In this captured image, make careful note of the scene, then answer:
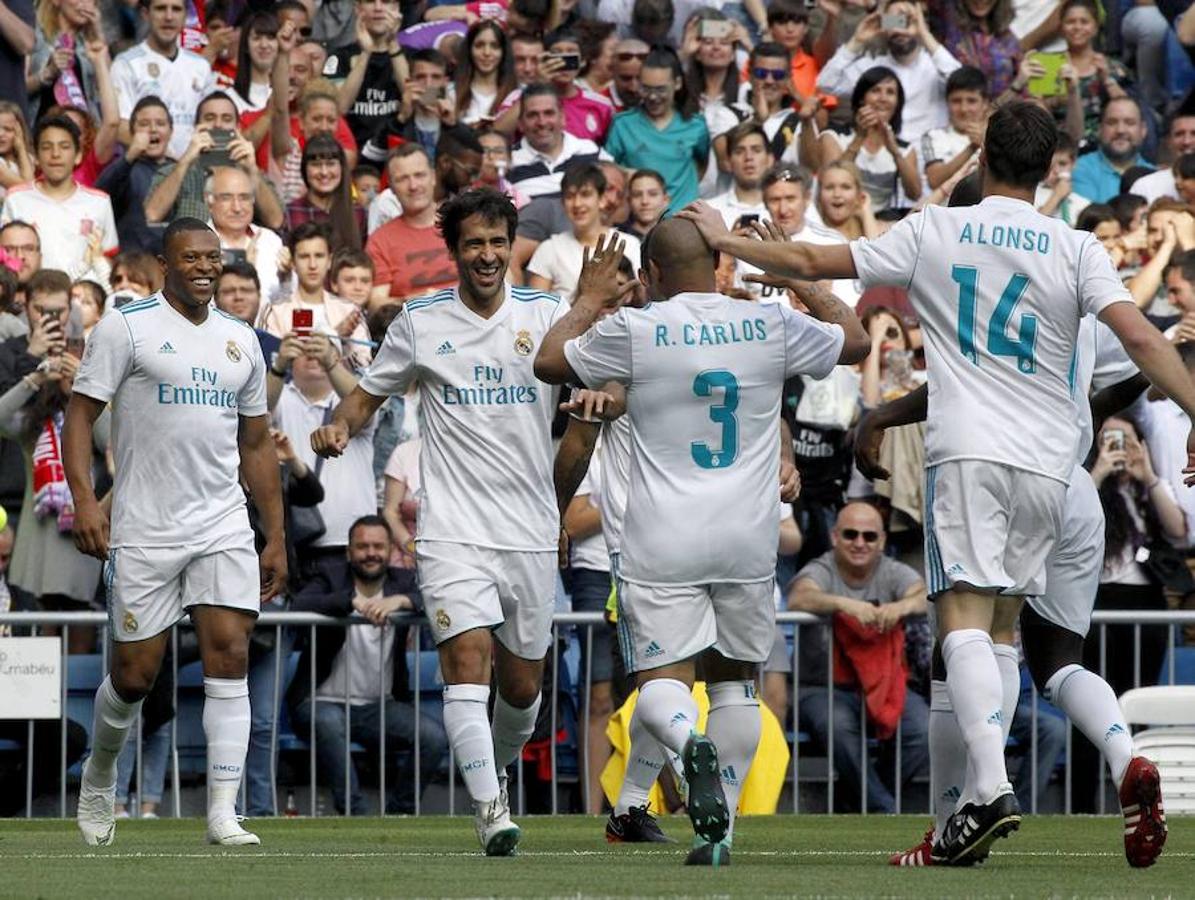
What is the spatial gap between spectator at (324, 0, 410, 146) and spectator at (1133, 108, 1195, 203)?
19.2ft

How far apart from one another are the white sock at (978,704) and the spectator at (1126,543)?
613cm

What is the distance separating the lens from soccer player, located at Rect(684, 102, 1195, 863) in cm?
880

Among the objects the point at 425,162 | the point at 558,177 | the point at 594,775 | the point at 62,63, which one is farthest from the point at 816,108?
the point at 594,775

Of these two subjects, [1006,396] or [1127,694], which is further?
[1127,694]

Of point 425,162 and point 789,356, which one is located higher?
point 425,162

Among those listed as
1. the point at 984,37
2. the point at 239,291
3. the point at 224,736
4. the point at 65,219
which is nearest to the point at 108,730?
the point at 224,736

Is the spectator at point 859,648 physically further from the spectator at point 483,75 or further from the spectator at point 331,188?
the spectator at point 483,75

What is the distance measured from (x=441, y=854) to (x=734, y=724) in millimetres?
1286

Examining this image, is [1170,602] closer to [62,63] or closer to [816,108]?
[816,108]

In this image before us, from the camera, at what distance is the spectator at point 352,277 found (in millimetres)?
16750

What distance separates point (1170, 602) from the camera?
49.3 feet

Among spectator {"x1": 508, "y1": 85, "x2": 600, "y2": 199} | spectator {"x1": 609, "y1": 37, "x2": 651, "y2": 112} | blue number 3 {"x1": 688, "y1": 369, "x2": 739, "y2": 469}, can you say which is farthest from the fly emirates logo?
spectator {"x1": 609, "y1": 37, "x2": 651, "y2": 112}

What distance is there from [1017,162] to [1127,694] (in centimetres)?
502

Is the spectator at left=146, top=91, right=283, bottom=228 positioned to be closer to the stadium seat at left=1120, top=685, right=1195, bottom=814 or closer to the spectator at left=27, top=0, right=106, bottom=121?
the spectator at left=27, top=0, right=106, bottom=121
